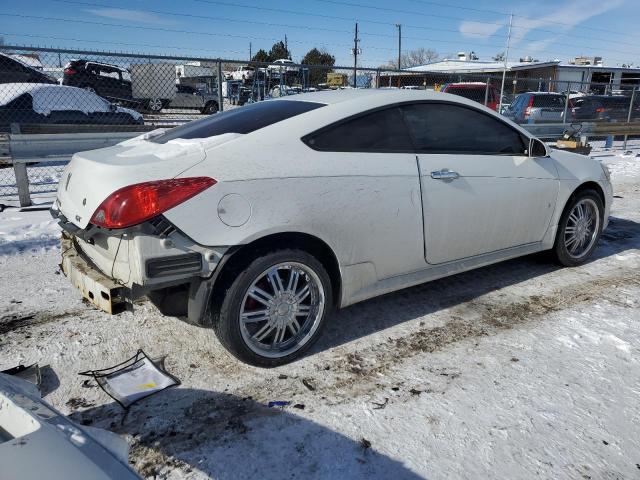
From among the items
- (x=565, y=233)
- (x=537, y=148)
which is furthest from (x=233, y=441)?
(x=565, y=233)

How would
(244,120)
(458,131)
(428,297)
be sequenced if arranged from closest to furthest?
(244,120), (458,131), (428,297)

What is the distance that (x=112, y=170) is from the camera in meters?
2.57

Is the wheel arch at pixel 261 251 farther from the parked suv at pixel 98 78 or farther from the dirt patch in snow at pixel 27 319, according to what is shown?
the parked suv at pixel 98 78

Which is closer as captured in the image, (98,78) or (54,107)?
(54,107)

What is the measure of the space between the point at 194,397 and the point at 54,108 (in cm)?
992

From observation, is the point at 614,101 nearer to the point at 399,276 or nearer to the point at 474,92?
the point at 474,92

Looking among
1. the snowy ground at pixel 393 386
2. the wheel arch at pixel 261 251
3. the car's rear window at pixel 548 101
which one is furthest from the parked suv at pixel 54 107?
the car's rear window at pixel 548 101

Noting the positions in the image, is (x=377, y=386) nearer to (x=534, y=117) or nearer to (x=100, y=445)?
(x=100, y=445)

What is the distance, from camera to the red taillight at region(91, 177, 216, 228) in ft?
7.86

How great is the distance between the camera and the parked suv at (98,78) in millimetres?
17239

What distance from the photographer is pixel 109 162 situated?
2709 millimetres

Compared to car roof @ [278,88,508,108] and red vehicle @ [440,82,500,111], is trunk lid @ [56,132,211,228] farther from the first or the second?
red vehicle @ [440,82,500,111]

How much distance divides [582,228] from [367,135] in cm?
270

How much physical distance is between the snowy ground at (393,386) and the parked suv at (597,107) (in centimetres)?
1415
